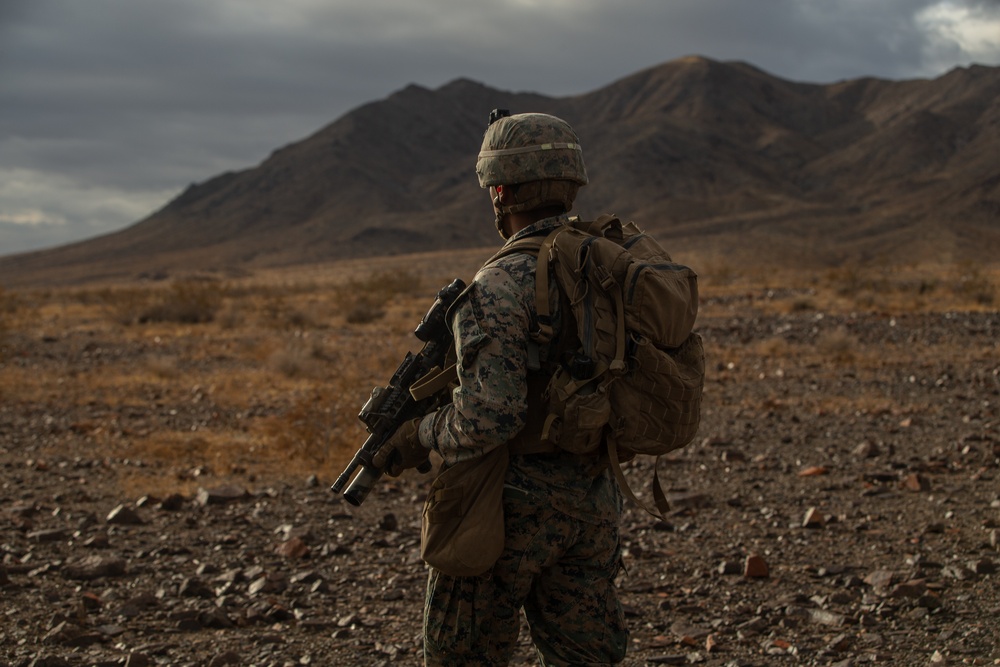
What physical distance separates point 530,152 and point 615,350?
1.97 feet

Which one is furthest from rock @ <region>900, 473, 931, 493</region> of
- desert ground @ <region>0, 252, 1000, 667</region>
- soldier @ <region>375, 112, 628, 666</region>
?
soldier @ <region>375, 112, 628, 666</region>

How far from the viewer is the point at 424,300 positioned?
28.2 m

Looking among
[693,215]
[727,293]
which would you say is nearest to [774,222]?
[693,215]

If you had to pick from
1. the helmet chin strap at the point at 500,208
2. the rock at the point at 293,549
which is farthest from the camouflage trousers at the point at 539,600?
the rock at the point at 293,549

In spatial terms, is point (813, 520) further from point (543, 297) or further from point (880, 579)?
point (543, 297)

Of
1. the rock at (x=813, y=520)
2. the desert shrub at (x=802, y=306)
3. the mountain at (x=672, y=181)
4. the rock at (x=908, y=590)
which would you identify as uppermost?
the mountain at (x=672, y=181)

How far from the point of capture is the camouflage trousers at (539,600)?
8.82ft

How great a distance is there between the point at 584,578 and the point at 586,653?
20 cm

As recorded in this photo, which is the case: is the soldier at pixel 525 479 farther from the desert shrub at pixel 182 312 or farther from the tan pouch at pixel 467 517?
the desert shrub at pixel 182 312

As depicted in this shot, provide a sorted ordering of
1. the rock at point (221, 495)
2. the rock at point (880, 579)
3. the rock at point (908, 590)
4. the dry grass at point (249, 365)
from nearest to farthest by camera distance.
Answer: the rock at point (908, 590) → the rock at point (880, 579) → the rock at point (221, 495) → the dry grass at point (249, 365)

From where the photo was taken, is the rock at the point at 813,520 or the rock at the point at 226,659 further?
the rock at the point at 813,520

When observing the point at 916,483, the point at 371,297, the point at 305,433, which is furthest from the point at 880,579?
the point at 371,297

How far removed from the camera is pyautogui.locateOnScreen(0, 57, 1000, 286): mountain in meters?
65.5

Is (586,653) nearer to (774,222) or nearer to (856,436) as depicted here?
(856,436)
